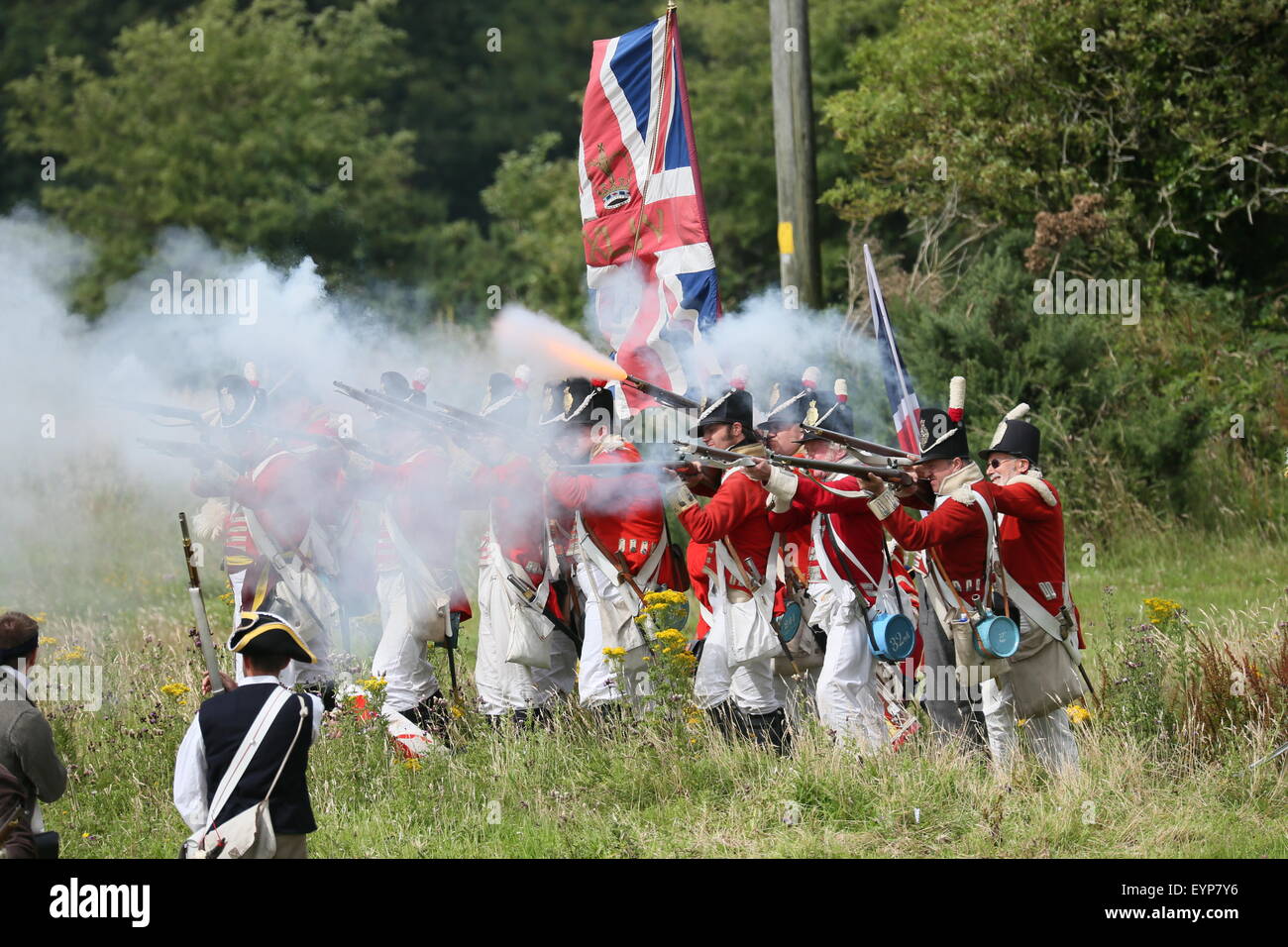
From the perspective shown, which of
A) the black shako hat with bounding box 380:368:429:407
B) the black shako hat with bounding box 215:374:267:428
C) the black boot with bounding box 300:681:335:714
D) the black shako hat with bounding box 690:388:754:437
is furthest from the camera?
the black shako hat with bounding box 380:368:429:407

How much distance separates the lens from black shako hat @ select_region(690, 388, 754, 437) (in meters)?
8.65

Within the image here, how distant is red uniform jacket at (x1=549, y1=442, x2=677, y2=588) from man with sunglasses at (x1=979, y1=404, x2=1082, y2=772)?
6.72 feet

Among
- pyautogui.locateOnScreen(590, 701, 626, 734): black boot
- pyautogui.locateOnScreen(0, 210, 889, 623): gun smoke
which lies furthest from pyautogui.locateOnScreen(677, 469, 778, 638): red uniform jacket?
pyautogui.locateOnScreen(0, 210, 889, 623): gun smoke

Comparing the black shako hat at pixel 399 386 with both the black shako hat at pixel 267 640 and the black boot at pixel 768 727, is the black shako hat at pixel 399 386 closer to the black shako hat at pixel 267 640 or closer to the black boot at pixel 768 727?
the black boot at pixel 768 727

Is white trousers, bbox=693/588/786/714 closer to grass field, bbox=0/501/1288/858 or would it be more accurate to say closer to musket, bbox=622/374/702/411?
grass field, bbox=0/501/1288/858

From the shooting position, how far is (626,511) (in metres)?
9.50

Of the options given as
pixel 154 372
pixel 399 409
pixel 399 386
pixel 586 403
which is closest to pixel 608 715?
pixel 586 403

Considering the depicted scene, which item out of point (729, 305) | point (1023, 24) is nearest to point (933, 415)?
point (1023, 24)

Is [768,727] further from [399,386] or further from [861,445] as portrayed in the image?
[399,386]

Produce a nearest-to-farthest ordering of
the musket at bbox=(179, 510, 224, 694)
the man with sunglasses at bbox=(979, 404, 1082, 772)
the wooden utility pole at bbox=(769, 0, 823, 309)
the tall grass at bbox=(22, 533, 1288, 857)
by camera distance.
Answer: the musket at bbox=(179, 510, 224, 694)
the tall grass at bbox=(22, 533, 1288, 857)
the man with sunglasses at bbox=(979, 404, 1082, 772)
the wooden utility pole at bbox=(769, 0, 823, 309)

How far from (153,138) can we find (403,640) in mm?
26012

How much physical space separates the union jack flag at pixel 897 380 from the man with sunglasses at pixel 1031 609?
1.81 feet

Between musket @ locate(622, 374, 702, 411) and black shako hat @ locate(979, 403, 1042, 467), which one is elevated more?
musket @ locate(622, 374, 702, 411)
